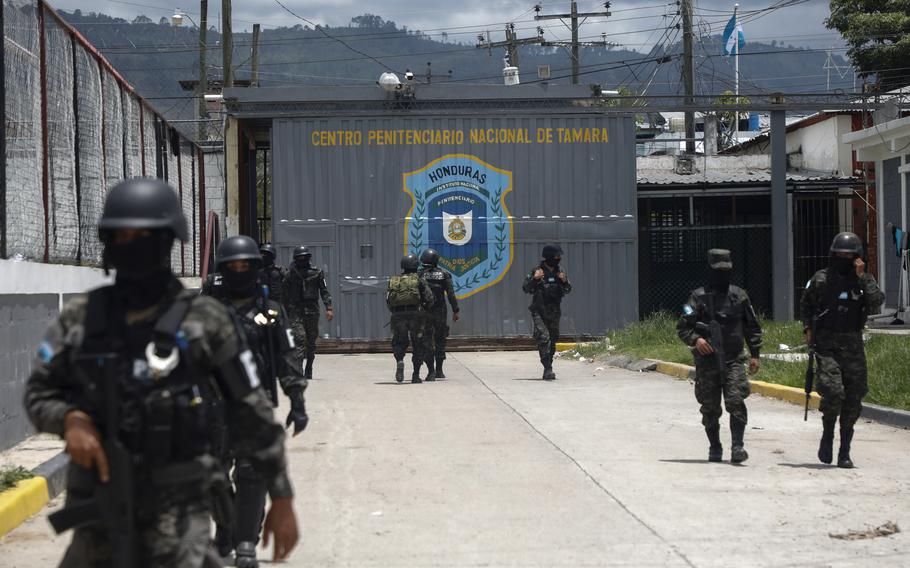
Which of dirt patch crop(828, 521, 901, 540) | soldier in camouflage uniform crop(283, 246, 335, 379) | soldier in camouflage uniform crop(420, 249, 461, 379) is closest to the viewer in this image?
dirt patch crop(828, 521, 901, 540)

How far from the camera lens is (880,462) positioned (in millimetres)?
9742

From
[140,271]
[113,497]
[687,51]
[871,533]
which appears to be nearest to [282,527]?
[113,497]

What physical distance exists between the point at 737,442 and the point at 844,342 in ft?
3.63

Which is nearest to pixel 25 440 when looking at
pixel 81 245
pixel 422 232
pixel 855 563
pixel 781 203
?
pixel 81 245

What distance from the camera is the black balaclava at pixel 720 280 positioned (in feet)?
32.0

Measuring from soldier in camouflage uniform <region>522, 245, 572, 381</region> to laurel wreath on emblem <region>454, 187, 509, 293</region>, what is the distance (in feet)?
23.9

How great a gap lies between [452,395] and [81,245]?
190 inches

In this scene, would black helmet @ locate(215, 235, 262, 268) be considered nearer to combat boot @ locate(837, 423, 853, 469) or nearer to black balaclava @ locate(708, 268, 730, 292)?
black balaclava @ locate(708, 268, 730, 292)

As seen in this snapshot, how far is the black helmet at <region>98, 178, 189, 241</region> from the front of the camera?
3717 millimetres

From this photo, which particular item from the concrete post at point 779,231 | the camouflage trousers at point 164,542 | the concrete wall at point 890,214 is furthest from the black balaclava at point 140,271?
the concrete post at point 779,231

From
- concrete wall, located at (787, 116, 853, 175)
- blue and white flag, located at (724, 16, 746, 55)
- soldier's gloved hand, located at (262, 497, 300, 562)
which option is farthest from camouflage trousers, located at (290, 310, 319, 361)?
blue and white flag, located at (724, 16, 746, 55)

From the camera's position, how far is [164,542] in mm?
3637

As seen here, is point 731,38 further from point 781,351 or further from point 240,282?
point 240,282

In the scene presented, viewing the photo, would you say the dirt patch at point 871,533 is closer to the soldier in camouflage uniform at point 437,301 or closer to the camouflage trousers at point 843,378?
the camouflage trousers at point 843,378
